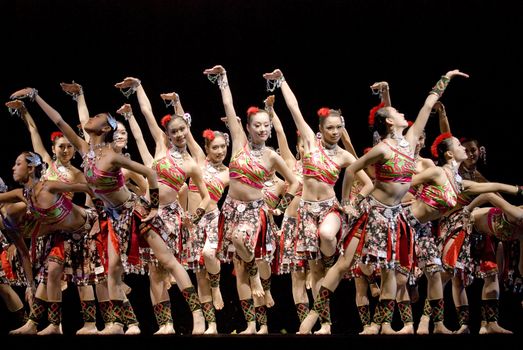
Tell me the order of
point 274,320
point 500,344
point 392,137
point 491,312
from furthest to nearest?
point 274,320
point 491,312
point 392,137
point 500,344

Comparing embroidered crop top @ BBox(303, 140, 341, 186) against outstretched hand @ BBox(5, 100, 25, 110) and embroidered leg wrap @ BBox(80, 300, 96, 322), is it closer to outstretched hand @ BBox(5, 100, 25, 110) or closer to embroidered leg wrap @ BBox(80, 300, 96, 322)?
embroidered leg wrap @ BBox(80, 300, 96, 322)

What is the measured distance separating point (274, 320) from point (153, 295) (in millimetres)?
2054

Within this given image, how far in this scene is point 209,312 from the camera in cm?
566

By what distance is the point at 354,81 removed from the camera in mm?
7441

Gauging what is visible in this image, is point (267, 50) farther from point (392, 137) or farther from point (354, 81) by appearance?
point (392, 137)

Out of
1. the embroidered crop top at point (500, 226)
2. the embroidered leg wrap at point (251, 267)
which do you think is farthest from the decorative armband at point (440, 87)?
the embroidered leg wrap at point (251, 267)

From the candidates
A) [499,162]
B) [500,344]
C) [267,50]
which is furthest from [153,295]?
[499,162]

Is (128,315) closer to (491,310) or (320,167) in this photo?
(320,167)

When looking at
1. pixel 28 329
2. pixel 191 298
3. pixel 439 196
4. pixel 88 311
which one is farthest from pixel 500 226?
pixel 28 329

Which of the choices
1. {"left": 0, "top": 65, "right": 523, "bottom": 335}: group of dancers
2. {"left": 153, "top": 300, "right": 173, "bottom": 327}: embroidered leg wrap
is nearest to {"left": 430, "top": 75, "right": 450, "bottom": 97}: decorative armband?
{"left": 0, "top": 65, "right": 523, "bottom": 335}: group of dancers

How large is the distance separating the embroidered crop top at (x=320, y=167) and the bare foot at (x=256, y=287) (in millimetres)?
761

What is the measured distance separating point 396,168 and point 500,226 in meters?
1.13

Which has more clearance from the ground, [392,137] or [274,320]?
[392,137]

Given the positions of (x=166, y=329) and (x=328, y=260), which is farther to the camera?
(x=328, y=260)
